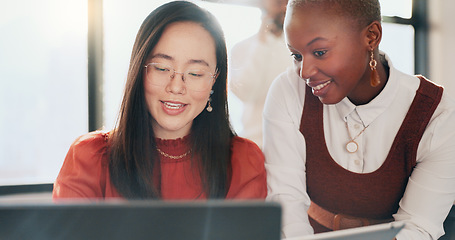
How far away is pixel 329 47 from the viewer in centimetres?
106

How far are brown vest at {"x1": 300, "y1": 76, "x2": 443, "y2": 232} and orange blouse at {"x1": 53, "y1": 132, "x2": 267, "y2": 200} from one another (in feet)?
0.55

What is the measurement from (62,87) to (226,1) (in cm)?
106

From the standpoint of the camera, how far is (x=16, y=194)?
216cm

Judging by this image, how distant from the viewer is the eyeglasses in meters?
1.14

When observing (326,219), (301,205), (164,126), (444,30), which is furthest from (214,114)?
(444,30)

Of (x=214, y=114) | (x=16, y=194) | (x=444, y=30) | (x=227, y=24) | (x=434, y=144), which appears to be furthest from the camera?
(x=444, y=30)

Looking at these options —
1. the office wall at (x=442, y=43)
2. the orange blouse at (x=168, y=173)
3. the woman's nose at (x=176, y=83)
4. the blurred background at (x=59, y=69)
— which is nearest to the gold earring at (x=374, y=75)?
the orange blouse at (x=168, y=173)

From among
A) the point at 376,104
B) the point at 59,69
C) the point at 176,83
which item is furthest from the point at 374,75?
the point at 59,69

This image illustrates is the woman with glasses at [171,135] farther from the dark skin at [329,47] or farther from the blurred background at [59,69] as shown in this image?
the blurred background at [59,69]

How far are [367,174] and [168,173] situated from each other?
584 millimetres

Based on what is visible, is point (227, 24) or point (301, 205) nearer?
point (301, 205)

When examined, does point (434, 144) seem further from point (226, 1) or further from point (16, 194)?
point (16, 194)

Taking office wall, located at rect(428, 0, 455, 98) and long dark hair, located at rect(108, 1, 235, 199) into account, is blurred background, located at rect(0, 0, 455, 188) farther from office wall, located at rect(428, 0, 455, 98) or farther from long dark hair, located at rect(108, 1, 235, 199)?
office wall, located at rect(428, 0, 455, 98)

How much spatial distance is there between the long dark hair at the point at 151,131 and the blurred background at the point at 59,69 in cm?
78
